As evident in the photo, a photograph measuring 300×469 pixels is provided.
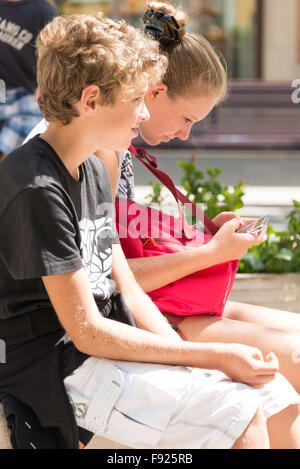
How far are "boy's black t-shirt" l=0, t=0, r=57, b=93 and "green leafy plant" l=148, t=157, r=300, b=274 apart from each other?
100 cm

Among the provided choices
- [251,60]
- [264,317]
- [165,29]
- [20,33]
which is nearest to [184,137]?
[165,29]

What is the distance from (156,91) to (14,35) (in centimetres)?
156

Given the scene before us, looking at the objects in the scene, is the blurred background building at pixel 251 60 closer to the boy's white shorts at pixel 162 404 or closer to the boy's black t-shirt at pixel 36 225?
the boy's black t-shirt at pixel 36 225

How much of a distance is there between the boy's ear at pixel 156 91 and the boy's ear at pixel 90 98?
23.6 inches

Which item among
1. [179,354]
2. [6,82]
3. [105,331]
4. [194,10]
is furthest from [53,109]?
[194,10]

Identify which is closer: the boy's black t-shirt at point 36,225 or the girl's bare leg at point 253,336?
the boy's black t-shirt at point 36,225

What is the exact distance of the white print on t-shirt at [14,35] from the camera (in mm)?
3623

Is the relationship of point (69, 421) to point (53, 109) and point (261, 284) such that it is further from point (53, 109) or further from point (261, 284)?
point (261, 284)

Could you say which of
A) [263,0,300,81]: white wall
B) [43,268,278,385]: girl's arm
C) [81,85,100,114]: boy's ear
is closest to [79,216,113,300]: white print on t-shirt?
[43,268,278,385]: girl's arm

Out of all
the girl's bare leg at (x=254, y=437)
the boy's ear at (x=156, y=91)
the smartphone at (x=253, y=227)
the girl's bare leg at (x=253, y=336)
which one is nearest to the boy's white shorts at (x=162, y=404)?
the girl's bare leg at (x=254, y=437)

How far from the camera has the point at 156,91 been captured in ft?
7.68

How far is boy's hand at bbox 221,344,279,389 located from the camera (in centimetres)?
173

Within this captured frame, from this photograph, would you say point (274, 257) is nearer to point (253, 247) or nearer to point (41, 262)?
point (253, 247)

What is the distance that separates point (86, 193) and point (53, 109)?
9.4 inches
